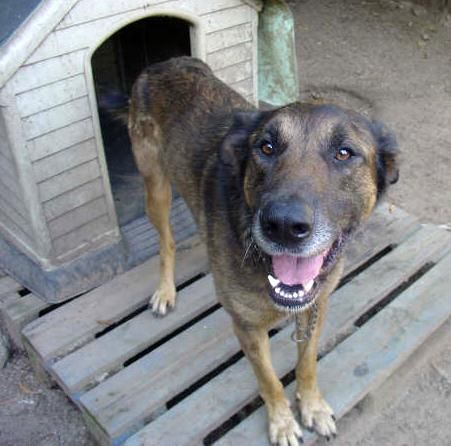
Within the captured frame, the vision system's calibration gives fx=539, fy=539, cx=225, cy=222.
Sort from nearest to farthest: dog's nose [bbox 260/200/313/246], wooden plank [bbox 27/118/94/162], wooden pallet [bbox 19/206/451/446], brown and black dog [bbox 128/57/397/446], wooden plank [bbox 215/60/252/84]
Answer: dog's nose [bbox 260/200/313/246] < brown and black dog [bbox 128/57/397/446] < wooden pallet [bbox 19/206/451/446] < wooden plank [bbox 27/118/94/162] < wooden plank [bbox 215/60/252/84]

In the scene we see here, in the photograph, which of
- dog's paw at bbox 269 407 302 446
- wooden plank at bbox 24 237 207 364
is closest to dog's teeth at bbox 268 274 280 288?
dog's paw at bbox 269 407 302 446

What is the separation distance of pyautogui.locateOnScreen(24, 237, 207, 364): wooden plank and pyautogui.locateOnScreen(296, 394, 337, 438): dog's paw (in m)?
1.30

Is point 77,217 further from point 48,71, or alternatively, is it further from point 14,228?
point 48,71

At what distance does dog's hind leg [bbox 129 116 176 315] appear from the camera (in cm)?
347

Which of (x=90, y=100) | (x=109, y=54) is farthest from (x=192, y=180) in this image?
(x=109, y=54)

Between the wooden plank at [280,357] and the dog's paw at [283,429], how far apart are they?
22 cm

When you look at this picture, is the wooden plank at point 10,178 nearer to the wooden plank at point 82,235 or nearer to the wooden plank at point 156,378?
the wooden plank at point 82,235

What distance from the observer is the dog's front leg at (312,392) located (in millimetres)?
2721

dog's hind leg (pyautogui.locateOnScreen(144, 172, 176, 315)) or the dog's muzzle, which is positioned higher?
the dog's muzzle

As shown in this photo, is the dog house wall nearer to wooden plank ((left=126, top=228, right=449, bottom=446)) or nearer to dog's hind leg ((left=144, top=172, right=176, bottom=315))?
dog's hind leg ((left=144, top=172, right=176, bottom=315))

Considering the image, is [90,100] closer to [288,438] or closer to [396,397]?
[288,438]

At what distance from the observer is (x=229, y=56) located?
409 cm

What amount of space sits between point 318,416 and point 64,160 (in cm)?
215

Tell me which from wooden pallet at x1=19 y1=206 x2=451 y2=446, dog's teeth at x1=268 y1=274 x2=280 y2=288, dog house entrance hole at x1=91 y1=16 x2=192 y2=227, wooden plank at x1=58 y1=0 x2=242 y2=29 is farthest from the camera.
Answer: dog house entrance hole at x1=91 y1=16 x2=192 y2=227
